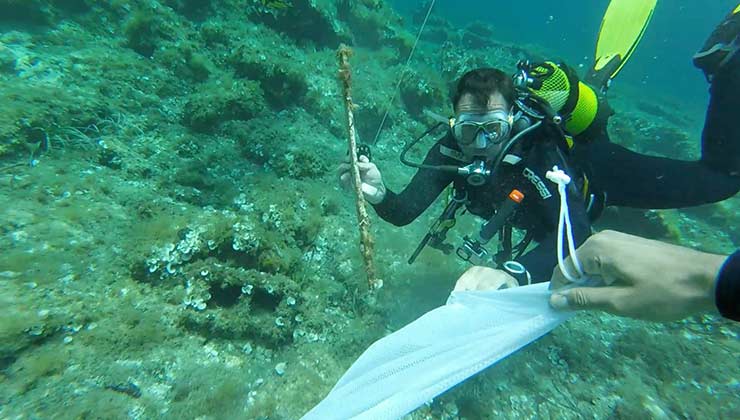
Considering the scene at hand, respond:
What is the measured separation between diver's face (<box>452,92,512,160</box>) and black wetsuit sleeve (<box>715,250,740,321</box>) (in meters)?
2.12

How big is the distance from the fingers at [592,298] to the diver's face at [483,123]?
1752 mm

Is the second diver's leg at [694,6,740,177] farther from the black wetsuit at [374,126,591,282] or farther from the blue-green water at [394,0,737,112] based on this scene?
the blue-green water at [394,0,737,112]

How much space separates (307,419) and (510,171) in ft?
8.68

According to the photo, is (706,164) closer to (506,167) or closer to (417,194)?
(506,167)

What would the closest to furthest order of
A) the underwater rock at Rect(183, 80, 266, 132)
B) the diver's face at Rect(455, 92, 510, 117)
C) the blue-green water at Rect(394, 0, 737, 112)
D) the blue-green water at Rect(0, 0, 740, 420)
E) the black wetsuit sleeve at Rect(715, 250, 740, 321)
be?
the black wetsuit sleeve at Rect(715, 250, 740, 321), the blue-green water at Rect(0, 0, 740, 420), the diver's face at Rect(455, 92, 510, 117), the underwater rock at Rect(183, 80, 266, 132), the blue-green water at Rect(394, 0, 737, 112)

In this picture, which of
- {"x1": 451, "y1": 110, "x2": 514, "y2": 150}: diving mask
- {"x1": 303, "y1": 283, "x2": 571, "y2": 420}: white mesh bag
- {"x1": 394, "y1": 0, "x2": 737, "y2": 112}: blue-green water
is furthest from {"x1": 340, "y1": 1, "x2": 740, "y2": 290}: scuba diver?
{"x1": 394, "y1": 0, "x2": 737, "y2": 112}: blue-green water

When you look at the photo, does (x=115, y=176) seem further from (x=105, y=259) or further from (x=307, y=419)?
(x=307, y=419)

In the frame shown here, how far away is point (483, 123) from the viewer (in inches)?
115

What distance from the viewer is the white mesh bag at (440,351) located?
5.79 ft

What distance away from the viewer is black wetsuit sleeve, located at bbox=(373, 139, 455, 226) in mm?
3330

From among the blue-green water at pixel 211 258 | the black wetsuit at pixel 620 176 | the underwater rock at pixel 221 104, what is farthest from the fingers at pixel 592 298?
the underwater rock at pixel 221 104

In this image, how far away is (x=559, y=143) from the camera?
3.15 meters

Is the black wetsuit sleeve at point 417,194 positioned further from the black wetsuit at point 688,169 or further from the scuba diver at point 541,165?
the black wetsuit at point 688,169

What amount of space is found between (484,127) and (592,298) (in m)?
1.94
